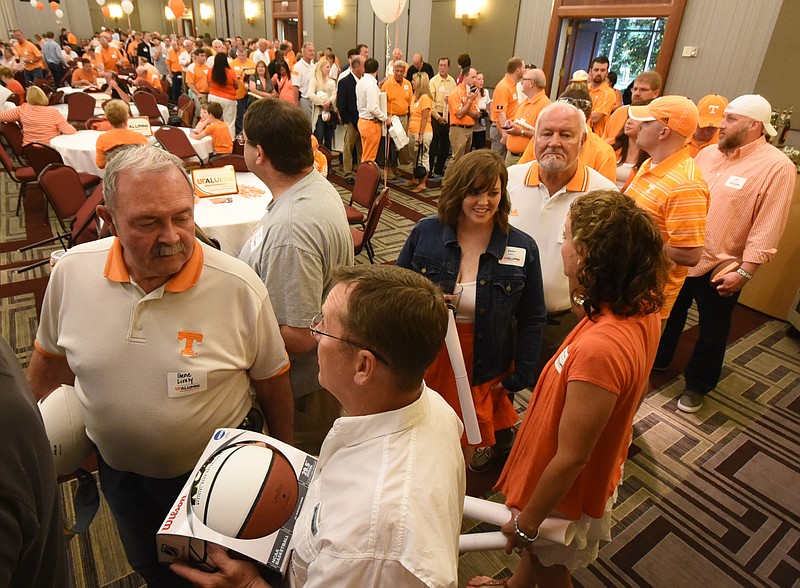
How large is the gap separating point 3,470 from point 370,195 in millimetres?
4176

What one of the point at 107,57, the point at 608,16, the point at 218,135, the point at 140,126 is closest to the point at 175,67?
the point at 107,57

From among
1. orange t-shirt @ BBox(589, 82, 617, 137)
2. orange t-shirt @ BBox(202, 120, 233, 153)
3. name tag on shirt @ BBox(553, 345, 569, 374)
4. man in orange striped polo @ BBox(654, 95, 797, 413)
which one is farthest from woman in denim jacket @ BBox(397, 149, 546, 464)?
orange t-shirt @ BBox(589, 82, 617, 137)

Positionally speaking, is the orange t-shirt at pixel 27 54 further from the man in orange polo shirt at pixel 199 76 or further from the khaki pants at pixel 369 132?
the khaki pants at pixel 369 132

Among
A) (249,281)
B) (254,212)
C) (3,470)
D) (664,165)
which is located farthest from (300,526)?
(254,212)

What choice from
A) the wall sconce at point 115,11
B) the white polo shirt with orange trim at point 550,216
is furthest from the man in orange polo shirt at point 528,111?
the wall sconce at point 115,11

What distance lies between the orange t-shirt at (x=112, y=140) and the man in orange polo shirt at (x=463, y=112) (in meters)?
4.27

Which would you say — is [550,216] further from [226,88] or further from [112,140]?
[226,88]

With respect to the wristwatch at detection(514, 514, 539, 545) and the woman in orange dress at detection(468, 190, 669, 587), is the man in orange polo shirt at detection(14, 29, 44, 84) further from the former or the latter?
the wristwatch at detection(514, 514, 539, 545)

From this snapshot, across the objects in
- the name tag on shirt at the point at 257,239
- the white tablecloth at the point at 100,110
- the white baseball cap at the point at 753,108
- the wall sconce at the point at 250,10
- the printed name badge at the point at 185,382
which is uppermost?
the wall sconce at the point at 250,10

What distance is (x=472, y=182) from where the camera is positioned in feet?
6.00

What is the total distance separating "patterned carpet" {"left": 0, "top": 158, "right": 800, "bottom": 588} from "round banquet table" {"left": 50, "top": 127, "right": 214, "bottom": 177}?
196cm

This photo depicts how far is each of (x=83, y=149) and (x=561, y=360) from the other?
5731 millimetres

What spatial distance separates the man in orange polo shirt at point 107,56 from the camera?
43.6 feet

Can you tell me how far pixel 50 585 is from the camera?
2.58ft
